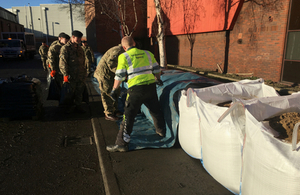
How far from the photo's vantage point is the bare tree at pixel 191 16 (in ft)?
46.8

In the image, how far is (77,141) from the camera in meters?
4.45

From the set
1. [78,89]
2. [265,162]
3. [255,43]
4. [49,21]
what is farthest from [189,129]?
[49,21]

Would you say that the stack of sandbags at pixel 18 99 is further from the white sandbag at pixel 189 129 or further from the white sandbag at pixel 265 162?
the white sandbag at pixel 265 162

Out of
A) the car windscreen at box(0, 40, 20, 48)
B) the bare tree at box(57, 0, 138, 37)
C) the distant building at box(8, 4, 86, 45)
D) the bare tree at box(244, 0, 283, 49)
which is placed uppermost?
the distant building at box(8, 4, 86, 45)

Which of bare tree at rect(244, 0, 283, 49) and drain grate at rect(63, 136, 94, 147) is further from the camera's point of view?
bare tree at rect(244, 0, 283, 49)

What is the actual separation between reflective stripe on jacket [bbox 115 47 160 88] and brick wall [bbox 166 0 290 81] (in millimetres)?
7534

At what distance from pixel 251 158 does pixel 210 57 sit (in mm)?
12271

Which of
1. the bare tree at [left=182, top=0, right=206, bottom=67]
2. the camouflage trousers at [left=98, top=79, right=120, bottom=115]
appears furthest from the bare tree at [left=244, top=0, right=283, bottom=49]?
the camouflage trousers at [left=98, top=79, right=120, bottom=115]

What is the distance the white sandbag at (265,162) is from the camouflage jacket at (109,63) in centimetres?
310

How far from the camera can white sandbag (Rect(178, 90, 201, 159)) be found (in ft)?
11.0

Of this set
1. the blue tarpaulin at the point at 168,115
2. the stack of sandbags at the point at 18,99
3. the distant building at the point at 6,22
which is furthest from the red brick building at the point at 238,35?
the distant building at the point at 6,22

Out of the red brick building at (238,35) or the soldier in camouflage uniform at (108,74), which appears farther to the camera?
the red brick building at (238,35)

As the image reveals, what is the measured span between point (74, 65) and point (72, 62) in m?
0.09

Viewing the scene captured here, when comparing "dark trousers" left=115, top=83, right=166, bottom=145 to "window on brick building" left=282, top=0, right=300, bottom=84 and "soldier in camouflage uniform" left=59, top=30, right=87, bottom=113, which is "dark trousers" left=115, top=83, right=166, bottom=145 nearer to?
"soldier in camouflage uniform" left=59, top=30, right=87, bottom=113
